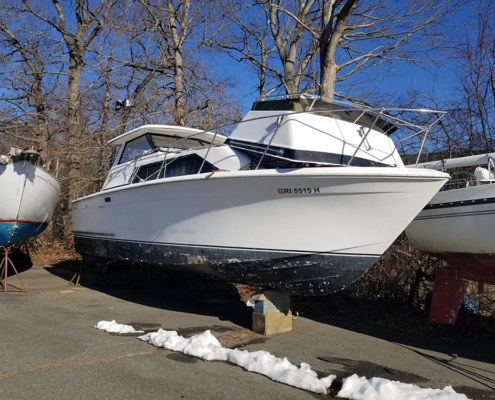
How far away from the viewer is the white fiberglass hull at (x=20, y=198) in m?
8.57

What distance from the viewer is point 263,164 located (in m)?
5.46

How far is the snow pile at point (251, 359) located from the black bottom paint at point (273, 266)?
1.02 meters

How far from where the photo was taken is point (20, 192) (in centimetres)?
870

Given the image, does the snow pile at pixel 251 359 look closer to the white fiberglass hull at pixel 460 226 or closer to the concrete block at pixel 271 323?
the concrete block at pixel 271 323

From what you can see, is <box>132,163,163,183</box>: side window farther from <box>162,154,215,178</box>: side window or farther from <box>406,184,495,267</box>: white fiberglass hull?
<box>406,184,495,267</box>: white fiberglass hull

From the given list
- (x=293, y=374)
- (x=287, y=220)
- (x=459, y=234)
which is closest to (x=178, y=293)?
(x=287, y=220)

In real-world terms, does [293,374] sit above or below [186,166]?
below

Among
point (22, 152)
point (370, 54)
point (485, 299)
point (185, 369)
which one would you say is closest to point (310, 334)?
point (185, 369)

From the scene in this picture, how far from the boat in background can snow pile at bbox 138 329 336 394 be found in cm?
261

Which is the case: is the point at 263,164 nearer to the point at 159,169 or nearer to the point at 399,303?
the point at 159,169

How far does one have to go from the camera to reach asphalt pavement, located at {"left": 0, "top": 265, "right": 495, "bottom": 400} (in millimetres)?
3494

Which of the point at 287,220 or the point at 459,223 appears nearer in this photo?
the point at 287,220

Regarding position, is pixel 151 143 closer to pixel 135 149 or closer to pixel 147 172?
pixel 135 149

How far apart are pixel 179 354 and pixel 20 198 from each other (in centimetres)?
614
